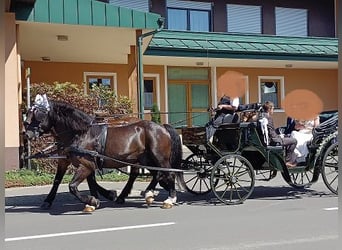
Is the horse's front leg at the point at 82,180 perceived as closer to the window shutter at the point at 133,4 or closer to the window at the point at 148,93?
the window at the point at 148,93

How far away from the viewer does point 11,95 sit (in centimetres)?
1355

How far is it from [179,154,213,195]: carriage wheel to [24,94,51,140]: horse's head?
8.72 ft

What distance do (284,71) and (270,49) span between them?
128 inches

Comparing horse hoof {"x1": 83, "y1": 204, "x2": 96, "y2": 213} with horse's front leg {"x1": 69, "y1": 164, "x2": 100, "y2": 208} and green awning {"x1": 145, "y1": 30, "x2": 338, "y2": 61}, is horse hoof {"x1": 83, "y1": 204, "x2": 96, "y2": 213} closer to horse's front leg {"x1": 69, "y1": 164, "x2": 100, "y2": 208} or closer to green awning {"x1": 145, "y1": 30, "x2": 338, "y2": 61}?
horse's front leg {"x1": 69, "y1": 164, "x2": 100, "y2": 208}

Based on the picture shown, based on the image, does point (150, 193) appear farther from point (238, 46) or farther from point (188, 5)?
point (188, 5)

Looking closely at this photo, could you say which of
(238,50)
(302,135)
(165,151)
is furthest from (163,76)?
(165,151)

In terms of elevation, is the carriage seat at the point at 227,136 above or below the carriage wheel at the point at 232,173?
above

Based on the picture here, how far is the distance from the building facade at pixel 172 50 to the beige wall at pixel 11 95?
0.02 metres

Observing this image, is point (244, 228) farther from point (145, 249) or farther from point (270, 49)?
point (270, 49)

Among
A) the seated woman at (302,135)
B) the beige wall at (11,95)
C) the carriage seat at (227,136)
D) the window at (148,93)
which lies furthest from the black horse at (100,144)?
the window at (148,93)

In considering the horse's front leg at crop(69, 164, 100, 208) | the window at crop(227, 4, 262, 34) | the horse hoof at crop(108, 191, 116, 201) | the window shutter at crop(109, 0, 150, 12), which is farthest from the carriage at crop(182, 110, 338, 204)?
the window at crop(227, 4, 262, 34)

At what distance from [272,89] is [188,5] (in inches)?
211

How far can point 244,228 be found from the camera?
25.0 ft

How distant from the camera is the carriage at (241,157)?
9750 mm
